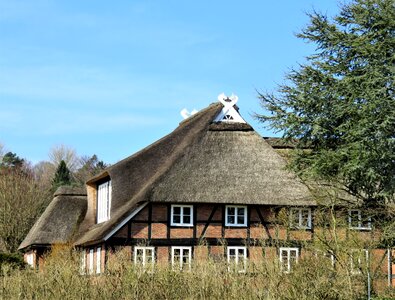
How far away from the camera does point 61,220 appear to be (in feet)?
136

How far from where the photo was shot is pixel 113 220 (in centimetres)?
3278

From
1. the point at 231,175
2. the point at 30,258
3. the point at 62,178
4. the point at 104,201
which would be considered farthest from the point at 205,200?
the point at 62,178

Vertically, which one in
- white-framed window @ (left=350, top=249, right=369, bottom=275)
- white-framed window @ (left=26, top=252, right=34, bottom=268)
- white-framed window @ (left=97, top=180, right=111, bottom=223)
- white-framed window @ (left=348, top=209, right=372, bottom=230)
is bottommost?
white-framed window @ (left=26, top=252, right=34, bottom=268)

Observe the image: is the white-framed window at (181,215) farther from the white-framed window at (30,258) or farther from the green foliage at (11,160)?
the green foliage at (11,160)

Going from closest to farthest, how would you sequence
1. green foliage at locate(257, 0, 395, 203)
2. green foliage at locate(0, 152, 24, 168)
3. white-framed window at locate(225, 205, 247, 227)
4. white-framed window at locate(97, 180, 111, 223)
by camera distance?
green foliage at locate(257, 0, 395, 203), white-framed window at locate(225, 205, 247, 227), white-framed window at locate(97, 180, 111, 223), green foliage at locate(0, 152, 24, 168)

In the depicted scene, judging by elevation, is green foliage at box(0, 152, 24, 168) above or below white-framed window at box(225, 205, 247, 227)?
above

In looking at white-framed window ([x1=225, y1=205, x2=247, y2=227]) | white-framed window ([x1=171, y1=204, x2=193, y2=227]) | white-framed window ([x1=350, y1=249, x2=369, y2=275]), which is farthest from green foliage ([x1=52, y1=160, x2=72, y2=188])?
white-framed window ([x1=350, y1=249, x2=369, y2=275])

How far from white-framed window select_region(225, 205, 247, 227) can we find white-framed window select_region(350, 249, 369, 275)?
11059mm

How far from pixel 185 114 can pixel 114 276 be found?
24.0m

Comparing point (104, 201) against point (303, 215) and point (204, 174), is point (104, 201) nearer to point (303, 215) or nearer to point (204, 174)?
point (204, 174)

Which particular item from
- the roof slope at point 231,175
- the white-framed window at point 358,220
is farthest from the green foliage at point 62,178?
the white-framed window at point 358,220

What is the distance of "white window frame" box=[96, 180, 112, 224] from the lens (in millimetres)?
36750

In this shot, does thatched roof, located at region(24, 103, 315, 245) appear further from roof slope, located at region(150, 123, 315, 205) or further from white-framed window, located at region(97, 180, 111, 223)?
white-framed window, located at region(97, 180, 111, 223)

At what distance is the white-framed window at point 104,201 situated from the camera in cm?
3675
